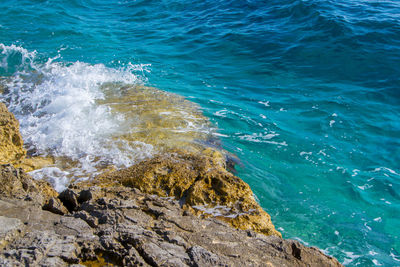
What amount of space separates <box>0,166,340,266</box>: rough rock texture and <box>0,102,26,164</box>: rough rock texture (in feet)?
4.66

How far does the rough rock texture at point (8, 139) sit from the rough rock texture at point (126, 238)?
4.66 feet

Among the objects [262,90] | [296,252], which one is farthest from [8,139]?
[262,90]

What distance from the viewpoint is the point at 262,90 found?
316 inches

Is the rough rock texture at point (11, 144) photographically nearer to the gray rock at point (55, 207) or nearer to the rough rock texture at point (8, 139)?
the rough rock texture at point (8, 139)

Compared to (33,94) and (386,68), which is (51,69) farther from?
(386,68)

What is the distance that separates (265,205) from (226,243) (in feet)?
6.45

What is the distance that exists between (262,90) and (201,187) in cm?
519

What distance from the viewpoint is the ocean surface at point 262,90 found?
448 cm

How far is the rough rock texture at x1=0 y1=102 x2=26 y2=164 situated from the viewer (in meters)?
3.96

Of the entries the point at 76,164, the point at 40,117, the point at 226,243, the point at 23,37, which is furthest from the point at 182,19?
the point at 226,243

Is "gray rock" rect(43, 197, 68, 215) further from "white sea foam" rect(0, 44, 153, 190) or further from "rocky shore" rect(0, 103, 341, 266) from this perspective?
"white sea foam" rect(0, 44, 153, 190)

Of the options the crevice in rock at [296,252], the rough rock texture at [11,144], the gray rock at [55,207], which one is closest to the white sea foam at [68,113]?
the rough rock texture at [11,144]

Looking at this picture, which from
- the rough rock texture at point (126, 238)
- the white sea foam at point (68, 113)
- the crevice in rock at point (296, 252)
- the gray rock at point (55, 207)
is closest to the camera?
the rough rock texture at point (126, 238)

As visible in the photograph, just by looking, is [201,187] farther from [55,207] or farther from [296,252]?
[55,207]
